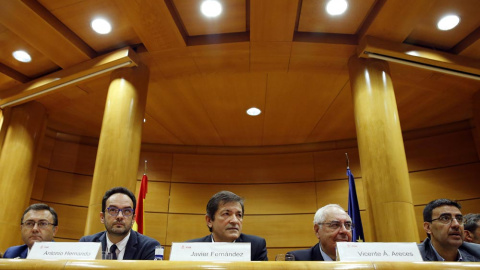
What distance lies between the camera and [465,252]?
7.36 feet

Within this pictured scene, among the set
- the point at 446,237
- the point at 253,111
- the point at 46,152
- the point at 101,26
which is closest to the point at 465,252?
the point at 446,237

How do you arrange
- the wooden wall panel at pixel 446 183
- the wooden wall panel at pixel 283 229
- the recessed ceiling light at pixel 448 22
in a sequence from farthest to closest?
the wooden wall panel at pixel 283 229
the wooden wall panel at pixel 446 183
the recessed ceiling light at pixel 448 22

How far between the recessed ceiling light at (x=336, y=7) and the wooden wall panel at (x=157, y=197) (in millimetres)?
4216

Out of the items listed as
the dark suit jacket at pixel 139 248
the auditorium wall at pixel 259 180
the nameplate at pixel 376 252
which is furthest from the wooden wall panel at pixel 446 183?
the dark suit jacket at pixel 139 248

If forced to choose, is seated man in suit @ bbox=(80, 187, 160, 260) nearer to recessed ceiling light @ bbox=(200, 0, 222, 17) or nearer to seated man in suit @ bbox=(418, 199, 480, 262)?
seated man in suit @ bbox=(418, 199, 480, 262)

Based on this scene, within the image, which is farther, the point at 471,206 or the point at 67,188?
the point at 67,188

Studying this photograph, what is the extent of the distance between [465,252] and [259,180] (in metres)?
4.36

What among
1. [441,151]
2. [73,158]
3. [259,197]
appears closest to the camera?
[441,151]

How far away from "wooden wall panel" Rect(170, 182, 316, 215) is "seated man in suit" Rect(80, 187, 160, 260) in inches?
160

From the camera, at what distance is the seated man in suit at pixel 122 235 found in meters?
2.07

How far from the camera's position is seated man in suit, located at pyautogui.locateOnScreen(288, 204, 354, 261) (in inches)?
82.7

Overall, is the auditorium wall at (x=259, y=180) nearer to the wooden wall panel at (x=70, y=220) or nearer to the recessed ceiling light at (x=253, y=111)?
the wooden wall panel at (x=70, y=220)

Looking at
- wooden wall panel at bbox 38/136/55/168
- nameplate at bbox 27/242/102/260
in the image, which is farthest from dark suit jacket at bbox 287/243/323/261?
wooden wall panel at bbox 38/136/55/168

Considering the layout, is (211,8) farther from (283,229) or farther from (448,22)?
(283,229)
